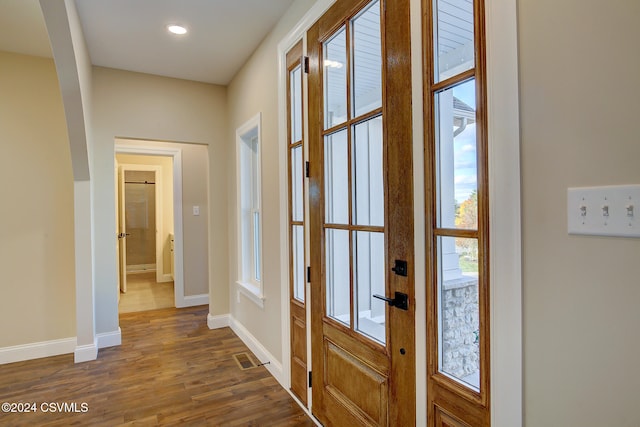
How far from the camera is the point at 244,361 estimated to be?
9.84 feet

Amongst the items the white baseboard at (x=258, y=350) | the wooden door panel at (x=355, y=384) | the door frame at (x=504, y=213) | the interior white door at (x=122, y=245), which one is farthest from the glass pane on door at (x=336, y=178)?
the interior white door at (x=122, y=245)

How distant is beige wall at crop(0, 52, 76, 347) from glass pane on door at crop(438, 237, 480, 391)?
3.42 meters

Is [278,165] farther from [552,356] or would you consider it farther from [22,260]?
Result: [22,260]

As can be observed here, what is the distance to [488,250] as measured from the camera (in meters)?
1.04

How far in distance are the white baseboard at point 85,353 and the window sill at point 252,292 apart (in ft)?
4.45

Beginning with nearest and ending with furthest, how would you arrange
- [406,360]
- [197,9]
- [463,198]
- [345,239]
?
1. [463,198]
2. [406,360]
3. [345,239]
4. [197,9]

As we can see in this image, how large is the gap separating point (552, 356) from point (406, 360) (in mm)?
579

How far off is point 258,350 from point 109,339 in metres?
1.55

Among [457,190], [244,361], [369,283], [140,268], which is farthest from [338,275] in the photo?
[140,268]

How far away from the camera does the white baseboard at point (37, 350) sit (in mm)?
3041

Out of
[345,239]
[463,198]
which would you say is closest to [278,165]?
[345,239]

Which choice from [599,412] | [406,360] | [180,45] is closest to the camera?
[599,412]

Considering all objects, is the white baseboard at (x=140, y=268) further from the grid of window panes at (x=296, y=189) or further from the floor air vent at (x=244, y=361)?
the grid of window panes at (x=296, y=189)

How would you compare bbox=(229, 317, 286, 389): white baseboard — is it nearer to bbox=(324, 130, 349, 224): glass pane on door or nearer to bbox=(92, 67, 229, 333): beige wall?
bbox=(92, 67, 229, 333): beige wall
